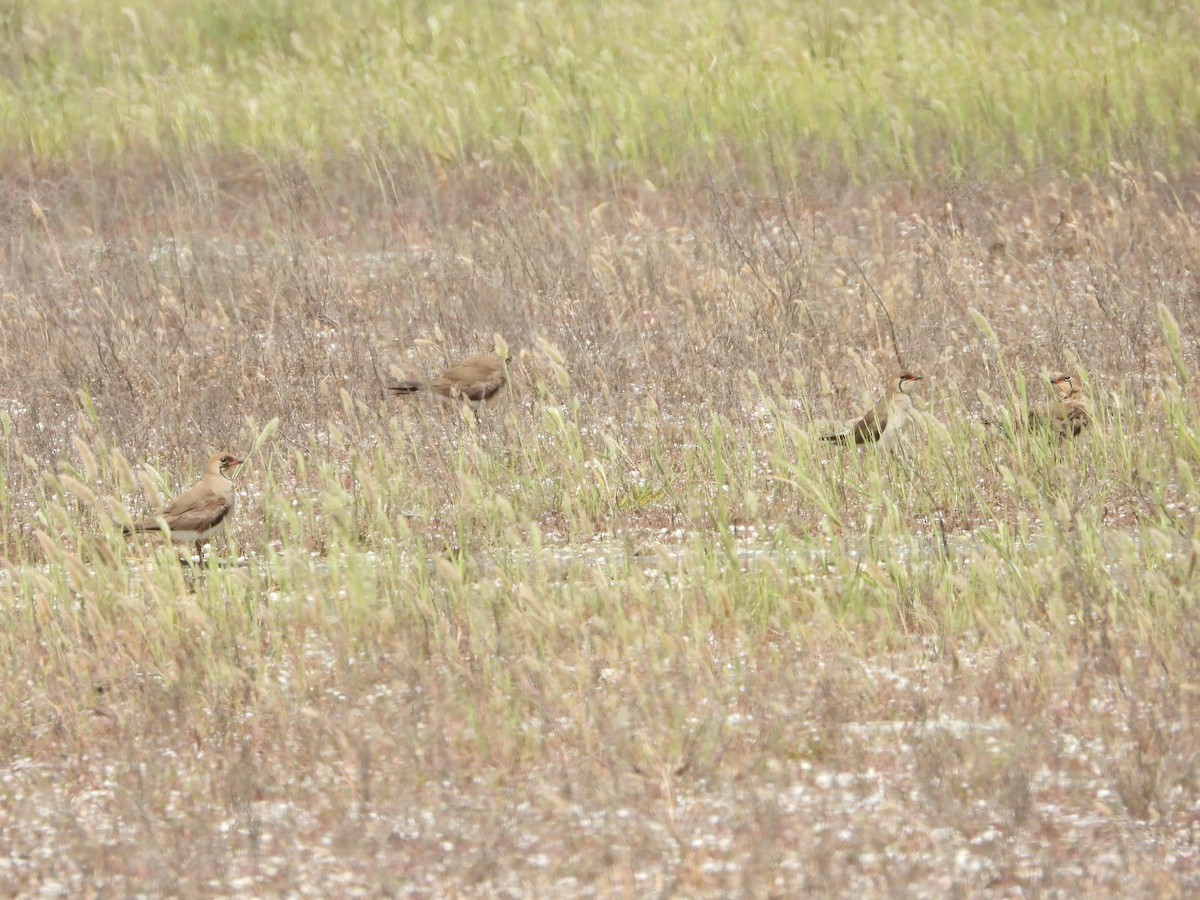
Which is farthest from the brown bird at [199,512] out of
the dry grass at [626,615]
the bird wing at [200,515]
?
the dry grass at [626,615]

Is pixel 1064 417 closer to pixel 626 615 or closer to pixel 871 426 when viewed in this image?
pixel 871 426

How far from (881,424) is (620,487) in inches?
45.2

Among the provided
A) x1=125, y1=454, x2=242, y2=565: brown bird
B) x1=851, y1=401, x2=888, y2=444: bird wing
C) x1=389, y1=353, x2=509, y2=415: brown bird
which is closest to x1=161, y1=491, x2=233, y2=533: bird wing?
x1=125, y1=454, x2=242, y2=565: brown bird

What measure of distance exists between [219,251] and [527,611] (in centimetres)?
728

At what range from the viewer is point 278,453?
7.69 meters

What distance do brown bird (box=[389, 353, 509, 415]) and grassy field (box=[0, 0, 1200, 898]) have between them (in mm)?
151

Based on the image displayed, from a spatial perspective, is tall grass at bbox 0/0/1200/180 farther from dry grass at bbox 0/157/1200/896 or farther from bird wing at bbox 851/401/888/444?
bird wing at bbox 851/401/888/444

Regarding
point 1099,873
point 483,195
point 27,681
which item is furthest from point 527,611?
point 483,195

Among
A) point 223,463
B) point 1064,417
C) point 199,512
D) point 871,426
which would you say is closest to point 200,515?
point 199,512

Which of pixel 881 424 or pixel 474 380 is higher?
pixel 881 424

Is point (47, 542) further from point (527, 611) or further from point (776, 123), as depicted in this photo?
point (776, 123)

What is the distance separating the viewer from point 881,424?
737cm

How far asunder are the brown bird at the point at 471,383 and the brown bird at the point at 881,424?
1854mm

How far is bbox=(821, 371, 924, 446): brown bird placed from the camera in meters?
7.19
